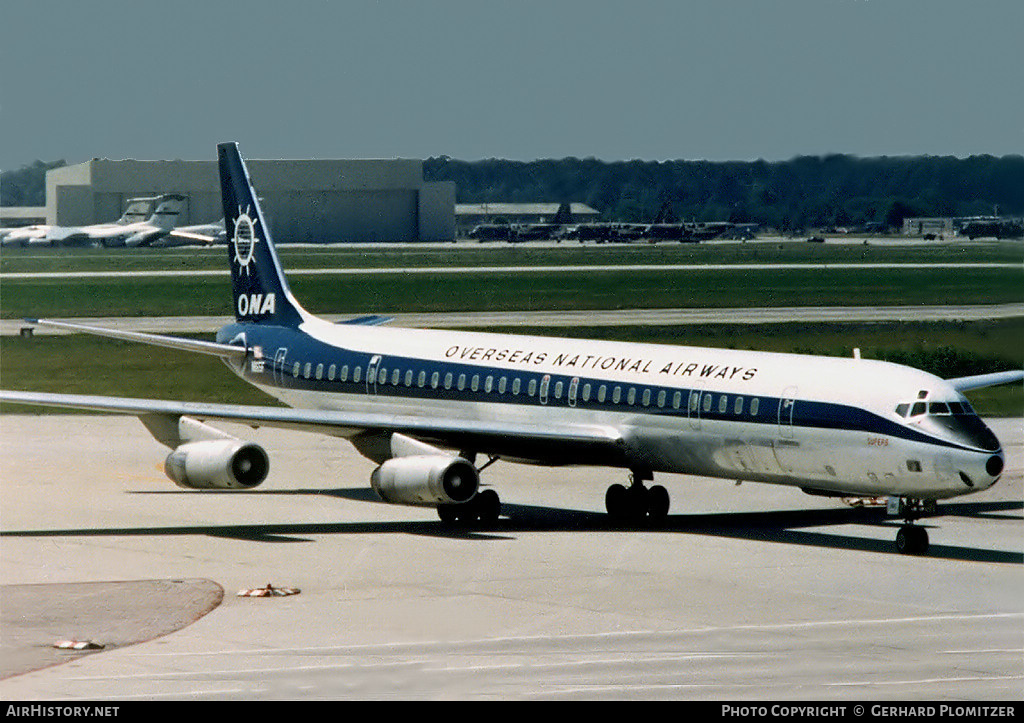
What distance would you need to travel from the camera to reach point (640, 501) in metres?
37.7

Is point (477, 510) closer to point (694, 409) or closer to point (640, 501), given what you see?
point (640, 501)

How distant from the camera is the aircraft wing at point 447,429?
3697cm

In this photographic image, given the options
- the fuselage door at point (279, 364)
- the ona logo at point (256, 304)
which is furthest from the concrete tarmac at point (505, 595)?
the ona logo at point (256, 304)

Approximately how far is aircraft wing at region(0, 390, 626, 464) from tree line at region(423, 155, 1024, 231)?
14.5m

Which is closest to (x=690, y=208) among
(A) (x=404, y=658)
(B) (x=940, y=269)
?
(B) (x=940, y=269)

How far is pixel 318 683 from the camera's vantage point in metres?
22.1

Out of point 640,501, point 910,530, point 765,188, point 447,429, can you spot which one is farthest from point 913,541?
point 765,188

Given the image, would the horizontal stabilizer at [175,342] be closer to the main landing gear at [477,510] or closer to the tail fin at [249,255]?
the tail fin at [249,255]

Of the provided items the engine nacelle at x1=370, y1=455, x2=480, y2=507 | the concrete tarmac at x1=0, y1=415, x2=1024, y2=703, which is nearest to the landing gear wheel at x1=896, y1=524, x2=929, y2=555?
the concrete tarmac at x1=0, y1=415, x2=1024, y2=703

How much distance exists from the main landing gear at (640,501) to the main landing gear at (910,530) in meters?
5.64

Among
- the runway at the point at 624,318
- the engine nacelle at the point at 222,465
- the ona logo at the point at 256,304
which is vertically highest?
the ona logo at the point at 256,304

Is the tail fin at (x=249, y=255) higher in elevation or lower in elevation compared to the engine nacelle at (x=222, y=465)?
higher

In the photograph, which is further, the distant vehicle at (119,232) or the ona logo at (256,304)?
the distant vehicle at (119,232)

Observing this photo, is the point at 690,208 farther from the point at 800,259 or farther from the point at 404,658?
the point at 404,658
